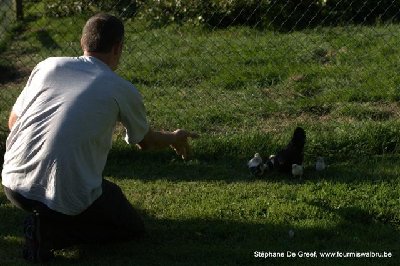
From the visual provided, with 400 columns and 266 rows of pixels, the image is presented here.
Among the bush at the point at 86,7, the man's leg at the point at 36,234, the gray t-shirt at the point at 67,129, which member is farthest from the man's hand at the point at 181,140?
the bush at the point at 86,7

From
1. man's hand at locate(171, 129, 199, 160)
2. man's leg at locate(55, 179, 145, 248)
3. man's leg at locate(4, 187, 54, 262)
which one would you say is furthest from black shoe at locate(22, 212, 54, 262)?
man's hand at locate(171, 129, 199, 160)

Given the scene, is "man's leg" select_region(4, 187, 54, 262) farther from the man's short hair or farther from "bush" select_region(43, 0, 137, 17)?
"bush" select_region(43, 0, 137, 17)

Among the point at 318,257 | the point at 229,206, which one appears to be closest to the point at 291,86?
the point at 229,206

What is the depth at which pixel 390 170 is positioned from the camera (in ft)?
18.9

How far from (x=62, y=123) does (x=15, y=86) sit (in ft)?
13.7

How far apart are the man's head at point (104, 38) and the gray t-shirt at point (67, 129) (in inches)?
2.4

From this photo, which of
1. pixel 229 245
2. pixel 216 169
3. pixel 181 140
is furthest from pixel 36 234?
pixel 216 169

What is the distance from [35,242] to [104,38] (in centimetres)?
121

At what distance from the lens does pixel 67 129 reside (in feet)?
14.4

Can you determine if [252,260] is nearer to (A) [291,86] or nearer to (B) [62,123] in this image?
(B) [62,123]

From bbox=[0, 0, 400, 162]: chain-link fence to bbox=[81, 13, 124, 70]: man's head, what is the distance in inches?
79.8

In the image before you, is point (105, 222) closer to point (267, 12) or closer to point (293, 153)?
point (293, 153)

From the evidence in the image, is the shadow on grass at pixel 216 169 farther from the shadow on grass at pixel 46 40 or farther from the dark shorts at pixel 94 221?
the shadow on grass at pixel 46 40

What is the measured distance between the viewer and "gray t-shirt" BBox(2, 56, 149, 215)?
442 cm
